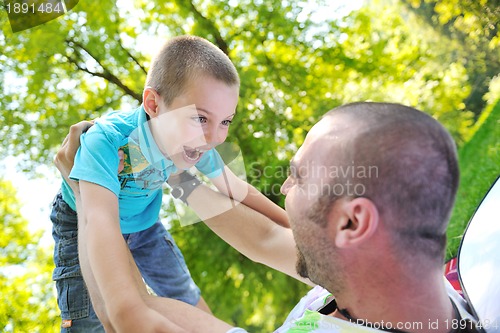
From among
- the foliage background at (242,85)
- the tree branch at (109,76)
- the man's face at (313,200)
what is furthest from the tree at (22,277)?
the man's face at (313,200)

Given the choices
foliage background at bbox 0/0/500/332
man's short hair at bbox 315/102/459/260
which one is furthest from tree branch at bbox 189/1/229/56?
man's short hair at bbox 315/102/459/260

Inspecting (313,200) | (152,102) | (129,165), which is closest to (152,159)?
(129,165)

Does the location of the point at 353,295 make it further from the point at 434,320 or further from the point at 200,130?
the point at 200,130

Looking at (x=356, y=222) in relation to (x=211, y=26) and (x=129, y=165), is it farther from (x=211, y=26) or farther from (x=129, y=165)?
(x=211, y=26)

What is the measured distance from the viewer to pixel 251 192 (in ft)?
6.12

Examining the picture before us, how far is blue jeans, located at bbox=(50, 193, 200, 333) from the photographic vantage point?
1.77 m

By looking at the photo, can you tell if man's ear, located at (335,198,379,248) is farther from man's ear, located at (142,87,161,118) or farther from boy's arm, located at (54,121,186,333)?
man's ear, located at (142,87,161,118)

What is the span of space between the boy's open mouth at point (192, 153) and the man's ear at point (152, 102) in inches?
6.4

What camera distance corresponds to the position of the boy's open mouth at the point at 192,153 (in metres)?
1.67

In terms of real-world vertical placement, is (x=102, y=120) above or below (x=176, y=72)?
below

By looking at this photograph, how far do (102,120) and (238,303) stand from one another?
3.06m

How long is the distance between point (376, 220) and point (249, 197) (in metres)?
0.87

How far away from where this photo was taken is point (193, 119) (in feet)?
5.33

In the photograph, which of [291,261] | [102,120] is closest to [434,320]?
[291,261]
